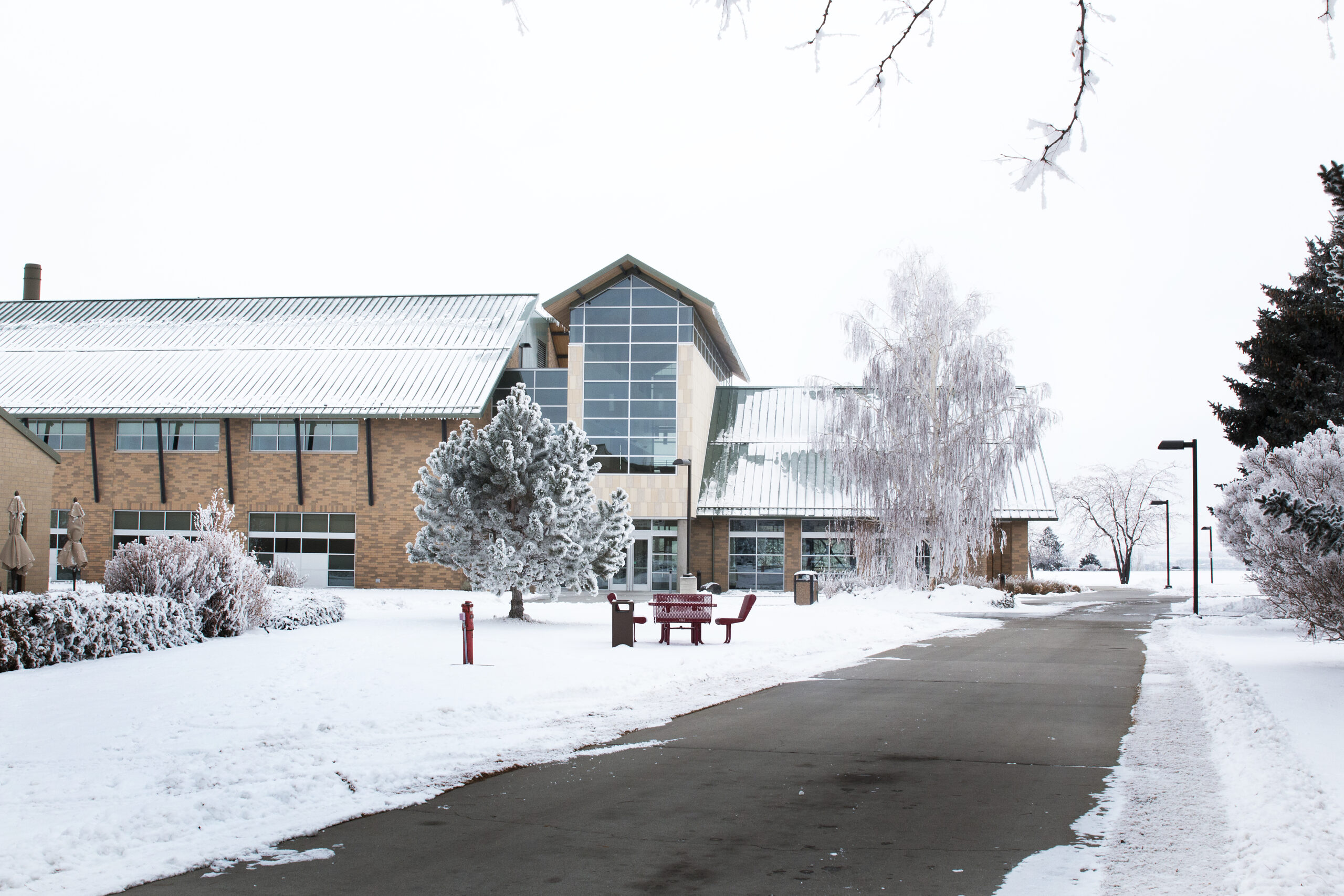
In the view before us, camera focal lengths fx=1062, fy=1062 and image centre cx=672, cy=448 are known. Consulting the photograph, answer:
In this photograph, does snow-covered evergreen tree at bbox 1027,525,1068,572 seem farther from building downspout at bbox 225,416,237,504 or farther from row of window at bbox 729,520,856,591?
building downspout at bbox 225,416,237,504

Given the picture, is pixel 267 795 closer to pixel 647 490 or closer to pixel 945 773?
pixel 945 773

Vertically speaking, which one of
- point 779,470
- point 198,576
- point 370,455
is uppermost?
point 370,455

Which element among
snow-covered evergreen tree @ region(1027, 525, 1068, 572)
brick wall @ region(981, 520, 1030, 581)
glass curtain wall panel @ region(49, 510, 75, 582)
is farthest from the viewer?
snow-covered evergreen tree @ region(1027, 525, 1068, 572)

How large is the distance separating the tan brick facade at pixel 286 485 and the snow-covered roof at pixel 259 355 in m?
1.18

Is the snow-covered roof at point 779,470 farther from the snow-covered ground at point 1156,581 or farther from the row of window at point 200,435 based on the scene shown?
the row of window at point 200,435

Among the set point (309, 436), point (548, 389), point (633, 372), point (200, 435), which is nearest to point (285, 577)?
point (309, 436)

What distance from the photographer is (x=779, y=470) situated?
4122cm

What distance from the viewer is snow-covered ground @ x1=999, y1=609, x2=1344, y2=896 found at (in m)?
5.31

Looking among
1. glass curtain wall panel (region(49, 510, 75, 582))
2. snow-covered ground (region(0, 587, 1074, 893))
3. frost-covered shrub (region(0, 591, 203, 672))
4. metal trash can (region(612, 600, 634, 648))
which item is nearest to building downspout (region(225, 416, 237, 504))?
glass curtain wall panel (region(49, 510, 75, 582))

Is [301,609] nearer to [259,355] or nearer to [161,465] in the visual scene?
[161,465]

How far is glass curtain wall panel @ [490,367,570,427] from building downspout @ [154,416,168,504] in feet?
38.9

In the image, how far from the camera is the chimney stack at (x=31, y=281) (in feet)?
174

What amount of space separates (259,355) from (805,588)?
2325 cm

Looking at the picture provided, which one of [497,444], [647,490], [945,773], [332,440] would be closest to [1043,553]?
[647,490]
